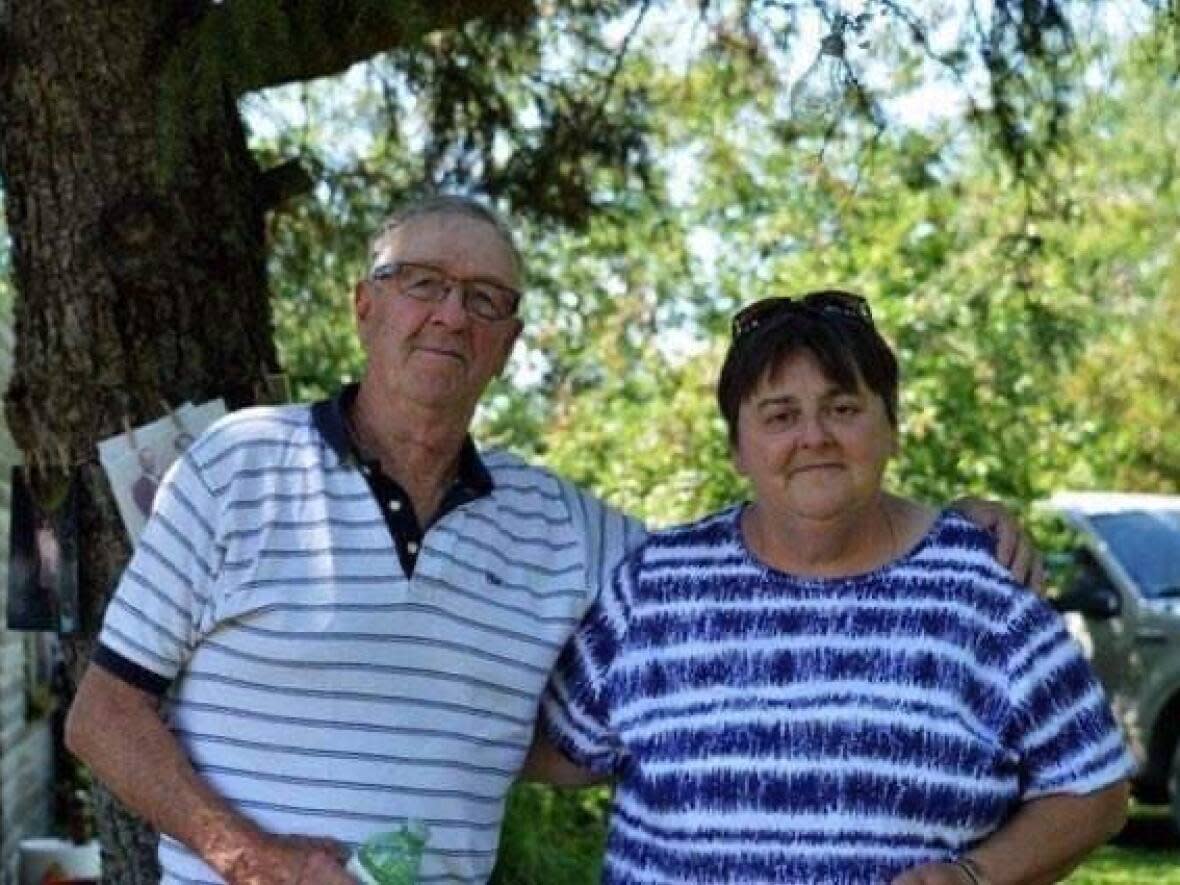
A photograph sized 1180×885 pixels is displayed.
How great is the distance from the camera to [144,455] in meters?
4.26

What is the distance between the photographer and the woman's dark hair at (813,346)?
133 inches

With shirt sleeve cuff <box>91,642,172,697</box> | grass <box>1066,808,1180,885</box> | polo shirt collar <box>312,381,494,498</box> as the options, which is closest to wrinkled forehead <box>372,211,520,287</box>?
polo shirt collar <box>312,381,494,498</box>

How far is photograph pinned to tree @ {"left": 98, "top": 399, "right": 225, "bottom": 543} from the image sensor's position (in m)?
4.20

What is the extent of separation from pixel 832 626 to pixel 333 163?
4729 mm

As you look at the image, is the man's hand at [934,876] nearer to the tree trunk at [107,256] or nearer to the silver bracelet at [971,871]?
the silver bracelet at [971,871]

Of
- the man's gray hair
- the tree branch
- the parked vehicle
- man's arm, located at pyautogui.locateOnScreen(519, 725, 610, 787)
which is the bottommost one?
the parked vehicle

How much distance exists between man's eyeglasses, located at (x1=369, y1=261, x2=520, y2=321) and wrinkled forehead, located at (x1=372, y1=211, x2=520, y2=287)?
1 centimetres

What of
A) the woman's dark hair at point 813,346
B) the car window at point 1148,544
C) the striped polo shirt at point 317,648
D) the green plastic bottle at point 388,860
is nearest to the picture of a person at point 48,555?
the striped polo shirt at point 317,648

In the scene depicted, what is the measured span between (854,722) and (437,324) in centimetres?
88

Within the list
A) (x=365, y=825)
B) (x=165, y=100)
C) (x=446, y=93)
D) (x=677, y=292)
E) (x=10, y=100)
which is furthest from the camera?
(x=677, y=292)

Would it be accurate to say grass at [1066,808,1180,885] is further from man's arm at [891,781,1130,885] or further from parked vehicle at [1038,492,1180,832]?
man's arm at [891,781,1130,885]

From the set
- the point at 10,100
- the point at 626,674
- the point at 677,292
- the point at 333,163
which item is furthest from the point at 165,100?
the point at 677,292

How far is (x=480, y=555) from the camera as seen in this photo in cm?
354

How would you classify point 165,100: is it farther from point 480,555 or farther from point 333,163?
point 333,163
